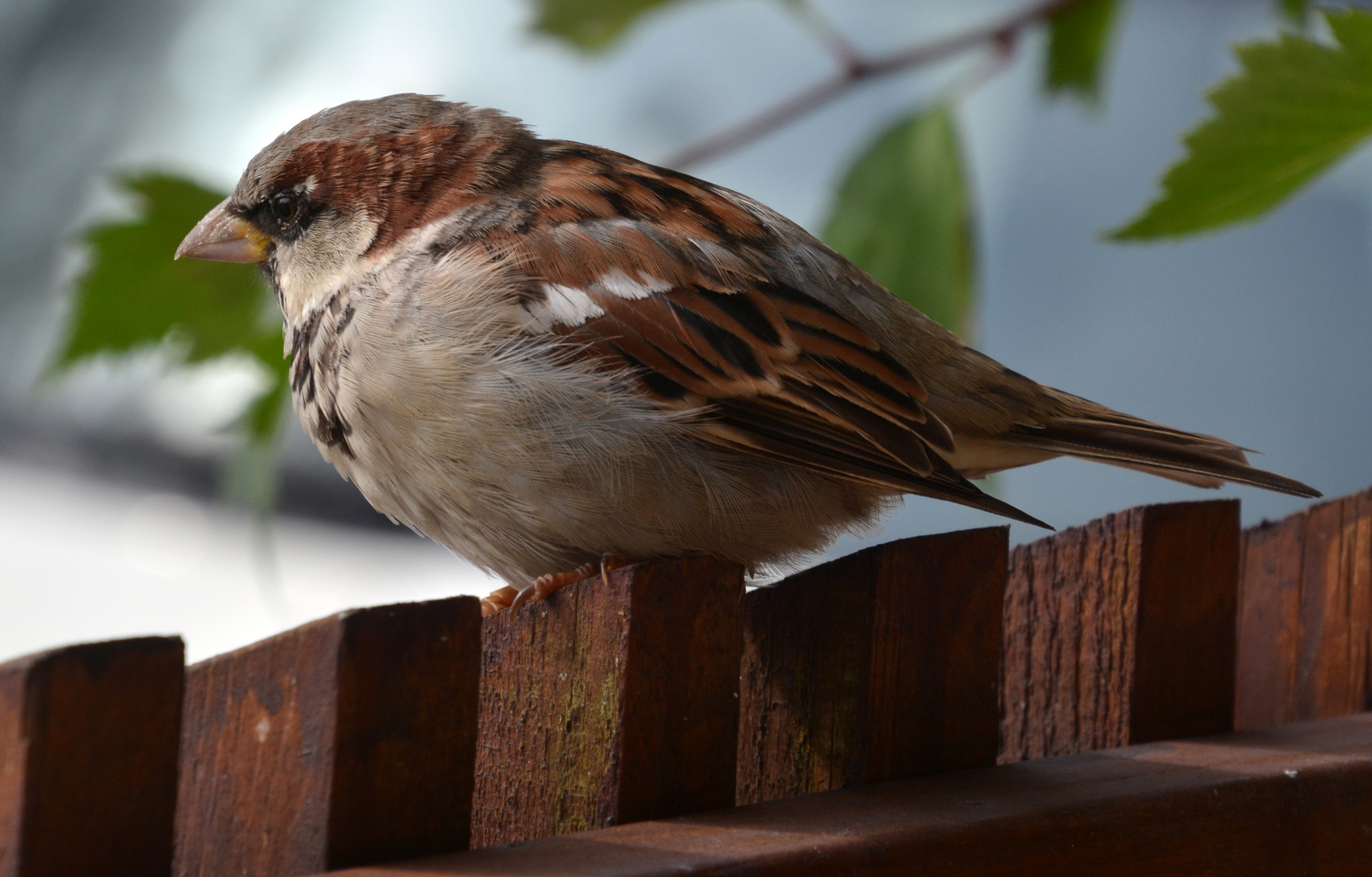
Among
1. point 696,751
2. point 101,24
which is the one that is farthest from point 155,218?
point 101,24

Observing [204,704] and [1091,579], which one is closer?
[204,704]

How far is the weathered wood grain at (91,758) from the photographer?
69cm

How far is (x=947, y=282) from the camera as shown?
1.40m

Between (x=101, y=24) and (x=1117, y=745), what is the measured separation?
233cm

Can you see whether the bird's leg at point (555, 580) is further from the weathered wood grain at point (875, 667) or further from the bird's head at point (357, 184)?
the bird's head at point (357, 184)

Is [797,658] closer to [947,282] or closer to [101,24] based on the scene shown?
[947,282]

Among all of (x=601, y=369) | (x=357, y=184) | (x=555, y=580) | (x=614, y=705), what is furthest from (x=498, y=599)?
(x=614, y=705)

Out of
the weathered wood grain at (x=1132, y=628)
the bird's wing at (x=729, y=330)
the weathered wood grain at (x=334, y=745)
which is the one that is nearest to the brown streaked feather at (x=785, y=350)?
the bird's wing at (x=729, y=330)

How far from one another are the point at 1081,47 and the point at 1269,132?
1.82ft

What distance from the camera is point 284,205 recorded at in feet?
5.69

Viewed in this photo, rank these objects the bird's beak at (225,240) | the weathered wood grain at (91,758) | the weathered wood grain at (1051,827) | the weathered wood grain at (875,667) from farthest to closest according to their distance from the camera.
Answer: the bird's beak at (225,240)
the weathered wood grain at (875,667)
the weathered wood grain at (1051,827)
the weathered wood grain at (91,758)

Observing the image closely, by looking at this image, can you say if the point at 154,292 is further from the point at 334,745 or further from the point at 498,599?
the point at 334,745

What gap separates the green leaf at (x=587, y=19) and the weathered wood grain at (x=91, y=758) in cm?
85

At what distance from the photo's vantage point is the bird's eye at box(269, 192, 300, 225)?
1732 millimetres
